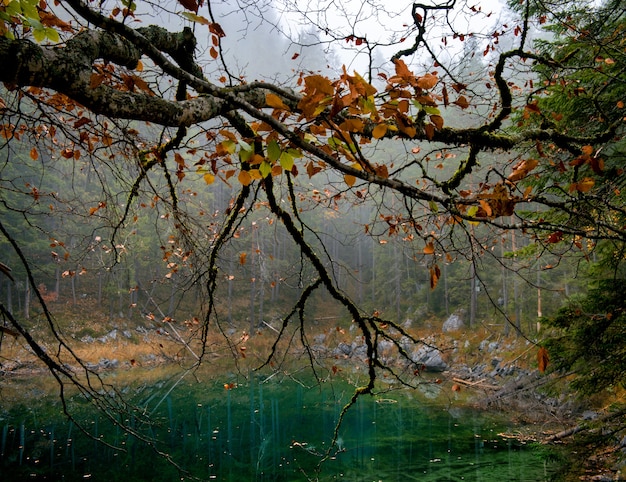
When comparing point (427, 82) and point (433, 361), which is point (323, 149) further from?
point (433, 361)

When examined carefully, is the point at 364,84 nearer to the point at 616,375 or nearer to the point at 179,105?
the point at 179,105

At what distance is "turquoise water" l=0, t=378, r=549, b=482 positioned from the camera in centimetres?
709

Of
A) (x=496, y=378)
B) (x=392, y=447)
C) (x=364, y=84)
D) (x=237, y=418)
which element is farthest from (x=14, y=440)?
(x=496, y=378)

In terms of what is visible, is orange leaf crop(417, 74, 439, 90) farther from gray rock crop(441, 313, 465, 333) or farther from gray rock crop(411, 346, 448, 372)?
gray rock crop(441, 313, 465, 333)

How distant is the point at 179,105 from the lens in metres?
1.55

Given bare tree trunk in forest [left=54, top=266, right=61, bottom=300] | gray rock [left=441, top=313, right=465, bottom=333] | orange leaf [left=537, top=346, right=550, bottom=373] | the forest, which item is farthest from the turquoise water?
bare tree trunk in forest [left=54, top=266, right=61, bottom=300]

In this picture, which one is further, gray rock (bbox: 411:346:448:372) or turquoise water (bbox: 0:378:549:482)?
gray rock (bbox: 411:346:448:372)

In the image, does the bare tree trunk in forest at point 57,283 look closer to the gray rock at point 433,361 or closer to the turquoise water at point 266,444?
the turquoise water at point 266,444

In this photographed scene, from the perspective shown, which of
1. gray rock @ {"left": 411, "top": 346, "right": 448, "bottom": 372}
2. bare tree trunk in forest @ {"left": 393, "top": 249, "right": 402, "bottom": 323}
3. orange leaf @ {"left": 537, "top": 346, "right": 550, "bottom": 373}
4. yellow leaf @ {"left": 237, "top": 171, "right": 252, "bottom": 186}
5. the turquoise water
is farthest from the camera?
bare tree trunk in forest @ {"left": 393, "top": 249, "right": 402, "bottom": 323}

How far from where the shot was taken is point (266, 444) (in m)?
→ 8.70

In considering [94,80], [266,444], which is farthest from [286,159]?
[266,444]

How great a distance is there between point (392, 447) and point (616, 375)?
540 centimetres

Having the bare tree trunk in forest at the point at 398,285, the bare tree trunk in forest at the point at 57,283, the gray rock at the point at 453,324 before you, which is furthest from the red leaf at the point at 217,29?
the bare tree trunk in forest at the point at 57,283

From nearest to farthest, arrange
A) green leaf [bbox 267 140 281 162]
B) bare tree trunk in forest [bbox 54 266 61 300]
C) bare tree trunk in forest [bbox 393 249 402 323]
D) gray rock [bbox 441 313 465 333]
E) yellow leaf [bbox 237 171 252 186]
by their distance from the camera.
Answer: green leaf [bbox 267 140 281 162] → yellow leaf [bbox 237 171 252 186] → gray rock [bbox 441 313 465 333] → bare tree trunk in forest [bbox 54 266 61 300] → bare tree trunk in forest [bbox 393 249 402 323]
